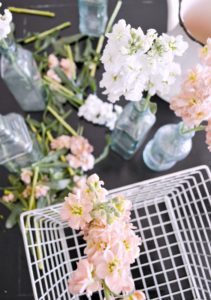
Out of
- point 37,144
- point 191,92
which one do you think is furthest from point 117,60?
point 37,144

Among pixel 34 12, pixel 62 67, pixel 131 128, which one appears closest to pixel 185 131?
pixel 131 128

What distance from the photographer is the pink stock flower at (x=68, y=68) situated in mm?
808

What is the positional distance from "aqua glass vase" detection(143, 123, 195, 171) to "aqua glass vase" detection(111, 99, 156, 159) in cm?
3

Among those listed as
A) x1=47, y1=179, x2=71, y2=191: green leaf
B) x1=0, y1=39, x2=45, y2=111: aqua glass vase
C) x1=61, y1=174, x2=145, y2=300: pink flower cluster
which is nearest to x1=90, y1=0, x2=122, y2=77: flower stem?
x1=0, y1=39, x2=45, y2=111: aqua glass vase

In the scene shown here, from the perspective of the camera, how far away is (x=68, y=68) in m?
0.81

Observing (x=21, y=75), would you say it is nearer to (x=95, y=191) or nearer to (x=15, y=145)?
(x=15, y=145)

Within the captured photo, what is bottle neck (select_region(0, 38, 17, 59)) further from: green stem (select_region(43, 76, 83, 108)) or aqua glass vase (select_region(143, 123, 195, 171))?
aqua glass vase (select_region(143, 123, 195, 171))

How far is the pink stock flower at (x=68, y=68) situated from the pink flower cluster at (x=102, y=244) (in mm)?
430

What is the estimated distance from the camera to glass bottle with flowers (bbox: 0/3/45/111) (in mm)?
649

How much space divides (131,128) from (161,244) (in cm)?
23

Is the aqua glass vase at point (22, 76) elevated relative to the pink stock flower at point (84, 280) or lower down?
elevated

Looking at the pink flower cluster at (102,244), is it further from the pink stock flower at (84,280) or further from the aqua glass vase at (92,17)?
the aqua glass vase at (92,17)

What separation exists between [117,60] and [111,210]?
162mm

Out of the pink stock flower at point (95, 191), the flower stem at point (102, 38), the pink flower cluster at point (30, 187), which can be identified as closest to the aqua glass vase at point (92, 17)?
the flower stem at point (102, 38)
